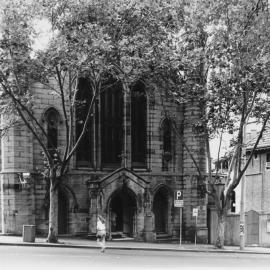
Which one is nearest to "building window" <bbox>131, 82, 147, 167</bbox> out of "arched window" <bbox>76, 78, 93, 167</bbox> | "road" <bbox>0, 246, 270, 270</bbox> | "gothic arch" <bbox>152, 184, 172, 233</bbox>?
"gothic arch" <bbox>152, 184, 172, 233</bbox>

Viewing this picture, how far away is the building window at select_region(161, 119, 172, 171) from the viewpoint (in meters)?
43.6

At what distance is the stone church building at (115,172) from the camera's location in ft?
123

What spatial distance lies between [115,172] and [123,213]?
10.5 feet

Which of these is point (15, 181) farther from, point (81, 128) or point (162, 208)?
point (162, 208)

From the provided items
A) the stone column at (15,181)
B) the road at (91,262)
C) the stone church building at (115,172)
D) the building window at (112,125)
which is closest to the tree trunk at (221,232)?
the stone church building at (115,172)

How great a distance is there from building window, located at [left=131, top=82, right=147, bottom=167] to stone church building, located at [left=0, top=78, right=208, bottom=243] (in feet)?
0.21

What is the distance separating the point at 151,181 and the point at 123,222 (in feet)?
10.6

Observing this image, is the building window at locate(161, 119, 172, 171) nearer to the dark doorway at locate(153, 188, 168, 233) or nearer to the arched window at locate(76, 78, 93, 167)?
the dark doorway at locate(153, 188, 168, 233)

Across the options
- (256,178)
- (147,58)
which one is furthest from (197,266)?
(256,178)

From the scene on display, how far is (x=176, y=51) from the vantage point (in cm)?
3186

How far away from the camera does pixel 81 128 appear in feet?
133

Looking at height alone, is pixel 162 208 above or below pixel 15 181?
below

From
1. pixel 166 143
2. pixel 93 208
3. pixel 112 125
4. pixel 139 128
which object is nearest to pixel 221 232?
pixel 93 208

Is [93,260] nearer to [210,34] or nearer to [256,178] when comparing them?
[210,34]
